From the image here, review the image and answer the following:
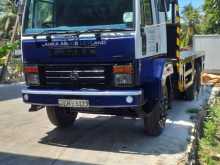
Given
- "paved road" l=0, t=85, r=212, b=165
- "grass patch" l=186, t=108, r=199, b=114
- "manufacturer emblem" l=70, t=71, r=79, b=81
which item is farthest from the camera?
"grass patch" l=186, t=108, r=199, b=114

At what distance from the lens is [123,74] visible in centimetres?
795

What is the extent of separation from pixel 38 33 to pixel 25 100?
3.85 ft

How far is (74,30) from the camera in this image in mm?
8172

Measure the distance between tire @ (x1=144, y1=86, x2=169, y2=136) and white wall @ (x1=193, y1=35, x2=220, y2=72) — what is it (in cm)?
1187

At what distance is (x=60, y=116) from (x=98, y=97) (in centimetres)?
195

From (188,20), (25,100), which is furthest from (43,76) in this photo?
(188,20)

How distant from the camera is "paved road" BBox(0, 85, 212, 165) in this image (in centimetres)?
770

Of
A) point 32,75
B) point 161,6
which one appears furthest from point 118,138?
point 161,6

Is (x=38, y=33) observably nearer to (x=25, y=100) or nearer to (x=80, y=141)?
(x=25, y=100)

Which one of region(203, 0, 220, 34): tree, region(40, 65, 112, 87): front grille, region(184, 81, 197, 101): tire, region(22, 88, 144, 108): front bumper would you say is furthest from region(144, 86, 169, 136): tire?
region(203, 0, 220, 34): tree

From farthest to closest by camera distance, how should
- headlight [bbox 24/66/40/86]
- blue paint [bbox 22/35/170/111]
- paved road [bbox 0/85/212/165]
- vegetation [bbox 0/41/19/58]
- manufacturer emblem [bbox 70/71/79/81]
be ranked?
vegetation [bbox 0/41/19/58] → headlight [bbox 24/66/40/86] → manufacturer emblem [bbox 70/71/79/81] → blue paint [bbox 22/35/170/111] → paved road [bbox 0/85/212/165]

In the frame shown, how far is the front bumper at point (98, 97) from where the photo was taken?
793 centimetres

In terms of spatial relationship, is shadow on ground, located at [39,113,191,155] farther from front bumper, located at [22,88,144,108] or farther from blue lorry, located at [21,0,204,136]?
front bumper, located at [22,88,144,108]

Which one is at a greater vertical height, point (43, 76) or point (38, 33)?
point (38, 33)
